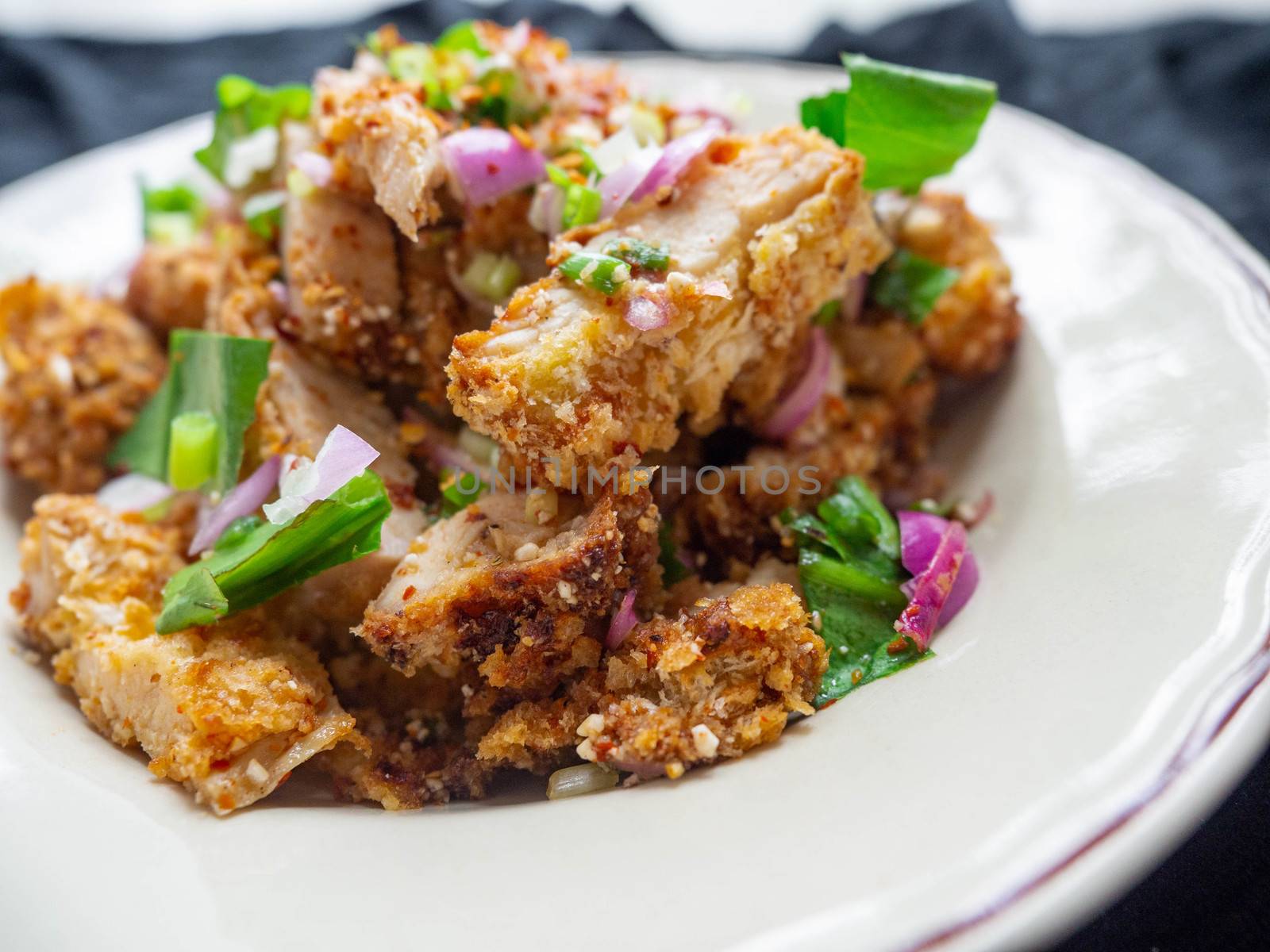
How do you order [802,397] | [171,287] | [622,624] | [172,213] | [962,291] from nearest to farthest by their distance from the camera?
[622,624] < [802,397] < [962,291] < [171,287] < [172,213]

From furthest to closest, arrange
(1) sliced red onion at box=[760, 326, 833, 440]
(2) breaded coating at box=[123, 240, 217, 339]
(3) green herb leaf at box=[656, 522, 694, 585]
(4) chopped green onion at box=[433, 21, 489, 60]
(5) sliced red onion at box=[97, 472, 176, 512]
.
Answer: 1. (2) breaded coating at box=[123, 240, 217, 339]
2. (4) chopped green onion at box=[433, 21, 489, 60]
3. (5) sliced red onion at box=[97, 472, 176, 512]
4. (1) sliced red onion at box=[760, 326, 833, 440]
5. (3) green herb leaf at box=[656, 522, 694, 585]

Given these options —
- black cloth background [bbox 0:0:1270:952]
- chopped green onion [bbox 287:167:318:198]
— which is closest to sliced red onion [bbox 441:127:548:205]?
chopped green onion [bbox 287:167:318:198]

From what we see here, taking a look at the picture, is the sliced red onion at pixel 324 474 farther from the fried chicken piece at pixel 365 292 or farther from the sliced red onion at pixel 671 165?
the sliced red onion at pixel 671 165

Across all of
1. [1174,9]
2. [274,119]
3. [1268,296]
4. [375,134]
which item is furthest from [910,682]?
[1174,9]

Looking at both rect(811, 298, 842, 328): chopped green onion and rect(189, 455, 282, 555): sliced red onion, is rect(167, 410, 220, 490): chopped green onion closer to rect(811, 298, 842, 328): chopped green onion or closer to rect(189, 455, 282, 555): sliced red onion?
rect(189, 455, 282, 555): sliced red onion

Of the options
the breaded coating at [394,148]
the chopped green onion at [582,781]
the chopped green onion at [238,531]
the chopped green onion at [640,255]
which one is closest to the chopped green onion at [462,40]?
the breaded coating at [394,148]

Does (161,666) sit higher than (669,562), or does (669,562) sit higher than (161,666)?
(161,666)

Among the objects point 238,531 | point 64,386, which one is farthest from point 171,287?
point 238,531

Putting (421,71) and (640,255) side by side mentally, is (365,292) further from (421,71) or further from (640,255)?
(640,255)
